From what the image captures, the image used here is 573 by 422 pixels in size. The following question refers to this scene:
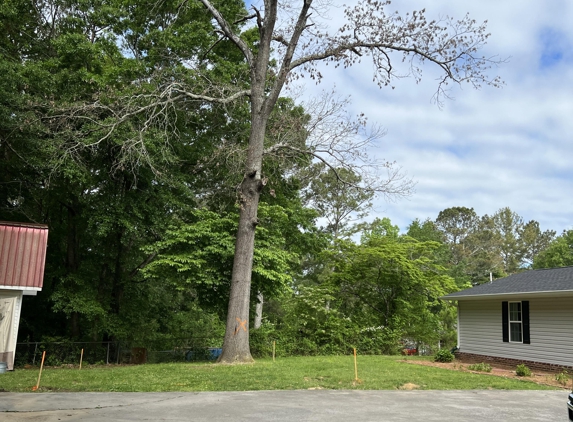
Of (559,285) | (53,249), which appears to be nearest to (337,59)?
(559,285)

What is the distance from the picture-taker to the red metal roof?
12812mm

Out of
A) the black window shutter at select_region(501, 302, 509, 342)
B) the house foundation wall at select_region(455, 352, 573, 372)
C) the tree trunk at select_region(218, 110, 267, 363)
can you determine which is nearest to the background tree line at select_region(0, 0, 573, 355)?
the tree trunk at select_region(218, 110, 267, 363)

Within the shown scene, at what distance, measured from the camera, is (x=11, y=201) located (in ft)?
64.3

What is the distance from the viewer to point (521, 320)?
1538cm

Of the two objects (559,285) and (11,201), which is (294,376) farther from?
(11,201)

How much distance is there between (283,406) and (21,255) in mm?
9375

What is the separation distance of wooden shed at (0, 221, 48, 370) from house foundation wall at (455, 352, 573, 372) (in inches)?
576

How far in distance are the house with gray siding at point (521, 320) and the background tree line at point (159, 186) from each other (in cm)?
431

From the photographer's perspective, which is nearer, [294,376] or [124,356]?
[294,376]

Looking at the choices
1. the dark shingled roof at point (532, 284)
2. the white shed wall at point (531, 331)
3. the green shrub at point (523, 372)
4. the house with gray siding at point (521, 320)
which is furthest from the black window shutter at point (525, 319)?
the green shrub at point (523, 372)

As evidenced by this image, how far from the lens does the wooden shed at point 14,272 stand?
1277 cm

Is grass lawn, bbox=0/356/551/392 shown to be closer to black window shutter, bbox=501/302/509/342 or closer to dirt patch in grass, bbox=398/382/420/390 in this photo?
dirt patch in grass, bbox=398/382/420/390

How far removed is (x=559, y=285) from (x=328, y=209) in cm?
2540

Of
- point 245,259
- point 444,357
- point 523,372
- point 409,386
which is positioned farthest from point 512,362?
point 245,259
